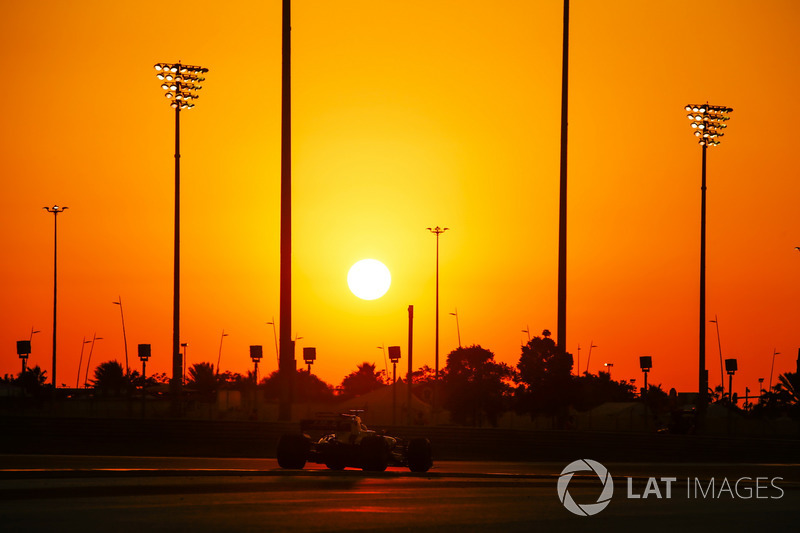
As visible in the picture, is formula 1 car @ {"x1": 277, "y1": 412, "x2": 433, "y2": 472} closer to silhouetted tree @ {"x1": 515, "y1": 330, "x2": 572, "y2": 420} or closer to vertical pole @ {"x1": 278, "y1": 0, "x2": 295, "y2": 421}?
vertical pole @ {"x1": 278, "y1": 0, "x2": 295, "y2": 421}

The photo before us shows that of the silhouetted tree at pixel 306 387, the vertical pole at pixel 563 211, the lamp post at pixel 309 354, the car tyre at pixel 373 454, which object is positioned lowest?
the silhouetted tree at pixel 306 387

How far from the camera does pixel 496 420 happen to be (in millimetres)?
100938

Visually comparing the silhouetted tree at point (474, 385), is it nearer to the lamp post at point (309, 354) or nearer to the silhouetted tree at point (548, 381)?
the silhouetted tree at point (548, 381)

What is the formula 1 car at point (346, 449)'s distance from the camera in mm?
29422

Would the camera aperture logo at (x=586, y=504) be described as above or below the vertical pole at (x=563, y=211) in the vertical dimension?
below

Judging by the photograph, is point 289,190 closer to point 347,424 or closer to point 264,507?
point 347,424

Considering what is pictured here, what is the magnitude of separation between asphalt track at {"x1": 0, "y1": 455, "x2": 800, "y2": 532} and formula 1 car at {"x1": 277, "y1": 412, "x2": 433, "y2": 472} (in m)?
0.55

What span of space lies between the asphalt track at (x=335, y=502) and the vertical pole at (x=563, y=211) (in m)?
20.8

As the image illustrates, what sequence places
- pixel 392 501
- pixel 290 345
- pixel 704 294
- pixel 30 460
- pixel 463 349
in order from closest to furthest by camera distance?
pixel 392 501 < pixel 30 460 < pixel 290 345 < pixel 704 294 < pixel 463 349

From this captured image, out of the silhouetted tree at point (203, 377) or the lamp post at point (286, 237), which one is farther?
the silhouetted tree at point (203, 377)

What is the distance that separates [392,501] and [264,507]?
2.70 metres

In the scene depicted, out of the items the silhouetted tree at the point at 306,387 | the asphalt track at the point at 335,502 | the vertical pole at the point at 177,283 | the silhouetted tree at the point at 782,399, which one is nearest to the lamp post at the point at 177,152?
the vertical pole at the point at 177,283

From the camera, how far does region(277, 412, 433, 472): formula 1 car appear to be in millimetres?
29422

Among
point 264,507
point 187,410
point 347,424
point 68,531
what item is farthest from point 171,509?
point 187,410
